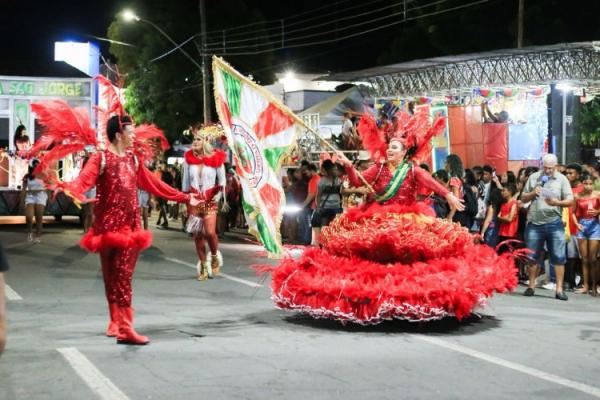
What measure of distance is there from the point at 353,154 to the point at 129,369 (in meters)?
13.4

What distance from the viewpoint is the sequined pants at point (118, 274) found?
843 centimetres

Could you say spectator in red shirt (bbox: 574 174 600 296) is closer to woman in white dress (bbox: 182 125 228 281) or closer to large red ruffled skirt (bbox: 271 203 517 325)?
large red ruffled skirt (bbox: 271 203 517 325)

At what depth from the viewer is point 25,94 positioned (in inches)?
1044

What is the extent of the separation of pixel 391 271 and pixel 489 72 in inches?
538

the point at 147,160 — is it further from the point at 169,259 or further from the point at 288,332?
the point at 169,259

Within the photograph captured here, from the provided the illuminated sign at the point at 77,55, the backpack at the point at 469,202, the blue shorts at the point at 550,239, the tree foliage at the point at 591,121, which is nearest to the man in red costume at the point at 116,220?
the blue shorts at the point at 550,239

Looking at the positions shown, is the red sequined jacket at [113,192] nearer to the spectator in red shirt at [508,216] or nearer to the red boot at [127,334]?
the red boot at [127,334]

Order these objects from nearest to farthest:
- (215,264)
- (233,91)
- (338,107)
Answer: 1. (233,91)
2. (215,264)
3. (338,107)

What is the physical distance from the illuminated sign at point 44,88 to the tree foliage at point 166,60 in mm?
16961

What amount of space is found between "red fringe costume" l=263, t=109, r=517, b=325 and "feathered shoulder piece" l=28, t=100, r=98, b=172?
231cm

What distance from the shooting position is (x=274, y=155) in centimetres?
933

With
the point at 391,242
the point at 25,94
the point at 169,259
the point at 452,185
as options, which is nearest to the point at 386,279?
the point at 391,242

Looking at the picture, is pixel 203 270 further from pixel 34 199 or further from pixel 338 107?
pixel 338 107

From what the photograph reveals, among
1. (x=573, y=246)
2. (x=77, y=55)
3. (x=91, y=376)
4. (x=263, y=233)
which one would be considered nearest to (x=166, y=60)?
(x=77, y=55)
